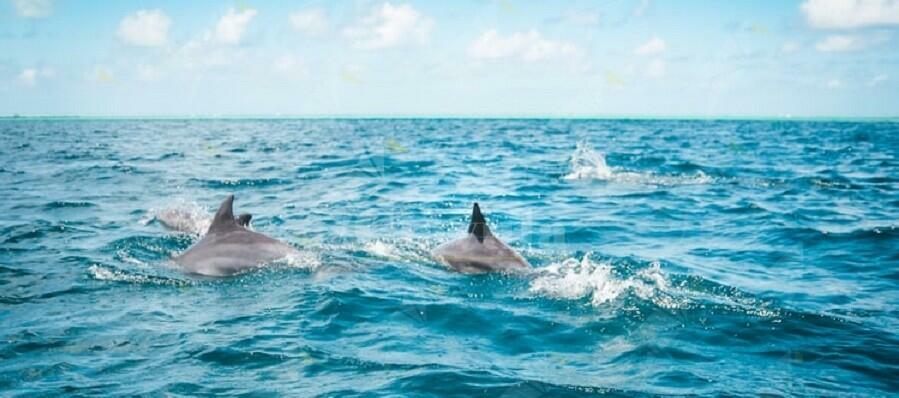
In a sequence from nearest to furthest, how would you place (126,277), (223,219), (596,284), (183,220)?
(596,284), (126,277), (223,219), (183,220)

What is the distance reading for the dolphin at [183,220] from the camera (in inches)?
623

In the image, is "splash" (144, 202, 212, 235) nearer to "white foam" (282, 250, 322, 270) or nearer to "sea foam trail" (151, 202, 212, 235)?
"sea foam trail" (151, 202, 212, 235)

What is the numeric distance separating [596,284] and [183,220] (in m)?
9.78

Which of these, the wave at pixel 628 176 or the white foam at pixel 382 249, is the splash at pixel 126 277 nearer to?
the white foam at pixel 382 249

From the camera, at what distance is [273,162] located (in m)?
37.2

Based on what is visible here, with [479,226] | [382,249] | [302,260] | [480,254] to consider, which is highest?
[479,226]

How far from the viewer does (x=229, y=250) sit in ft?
39.0

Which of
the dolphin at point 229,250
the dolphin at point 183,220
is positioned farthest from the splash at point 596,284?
the dolphin at point 183,220

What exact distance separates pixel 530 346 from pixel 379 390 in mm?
2133

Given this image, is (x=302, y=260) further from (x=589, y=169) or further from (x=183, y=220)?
(x=589, y=169)

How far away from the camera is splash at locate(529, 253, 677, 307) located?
404 inches

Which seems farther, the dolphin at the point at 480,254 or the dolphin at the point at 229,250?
the dolphin at the point at 480,254

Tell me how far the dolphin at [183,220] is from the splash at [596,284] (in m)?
7.16

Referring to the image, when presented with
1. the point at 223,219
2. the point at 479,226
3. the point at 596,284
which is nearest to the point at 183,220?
the point at 223,219
